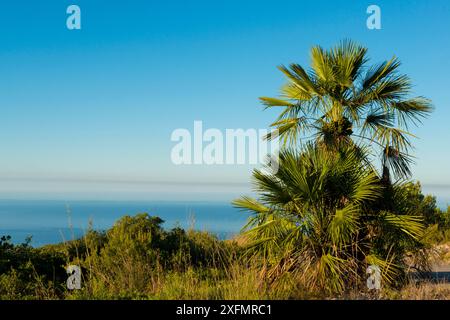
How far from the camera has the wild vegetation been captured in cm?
857

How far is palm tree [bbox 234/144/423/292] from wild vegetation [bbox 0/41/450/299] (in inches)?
0.8

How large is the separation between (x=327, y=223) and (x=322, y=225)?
11 cm

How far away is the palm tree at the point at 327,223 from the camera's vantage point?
8.84 meters

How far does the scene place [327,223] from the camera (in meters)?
9.15

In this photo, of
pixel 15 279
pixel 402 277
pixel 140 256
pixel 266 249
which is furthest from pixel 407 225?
pixel 15 279

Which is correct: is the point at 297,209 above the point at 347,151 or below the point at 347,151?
below

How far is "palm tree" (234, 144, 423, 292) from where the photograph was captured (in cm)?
884

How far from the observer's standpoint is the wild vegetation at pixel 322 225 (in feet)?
28.1

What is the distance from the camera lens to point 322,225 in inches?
360

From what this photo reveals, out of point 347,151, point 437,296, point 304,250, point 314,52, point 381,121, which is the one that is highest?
point 314,52

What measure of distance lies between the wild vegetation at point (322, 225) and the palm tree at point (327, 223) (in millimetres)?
20

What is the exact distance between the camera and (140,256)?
11.6 m

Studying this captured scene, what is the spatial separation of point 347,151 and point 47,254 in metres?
8.08
